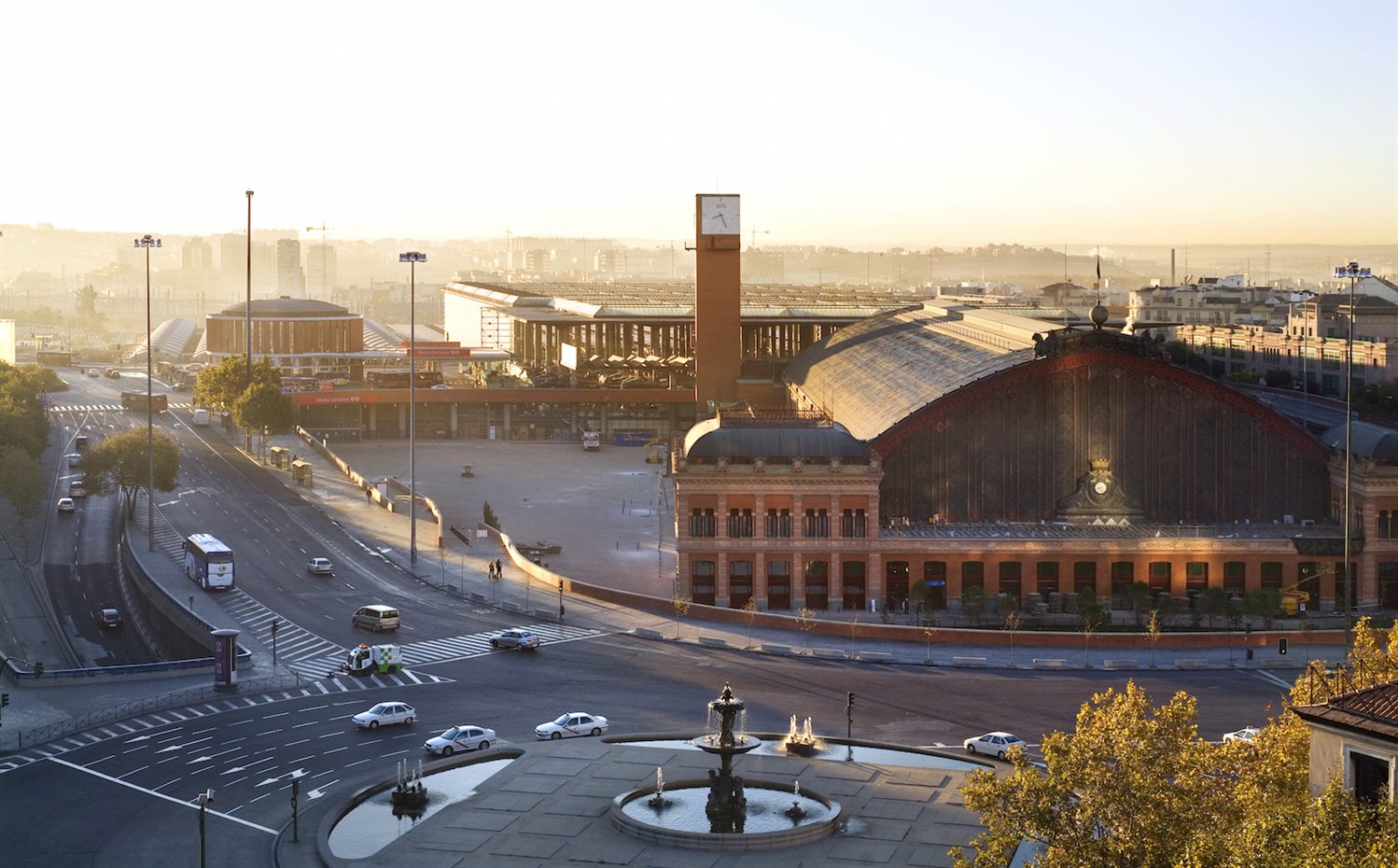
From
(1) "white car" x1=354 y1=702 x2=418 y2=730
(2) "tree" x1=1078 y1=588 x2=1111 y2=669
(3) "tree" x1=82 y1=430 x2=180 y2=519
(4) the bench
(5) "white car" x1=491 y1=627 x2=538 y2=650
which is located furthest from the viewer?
(3) "tree" x1=82 y1=430 x2=180 y2=519

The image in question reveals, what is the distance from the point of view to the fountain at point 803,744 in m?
67.0

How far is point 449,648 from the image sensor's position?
9050 cm

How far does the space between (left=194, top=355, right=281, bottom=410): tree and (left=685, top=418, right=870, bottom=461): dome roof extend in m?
86.1

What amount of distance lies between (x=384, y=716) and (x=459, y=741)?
5895mm

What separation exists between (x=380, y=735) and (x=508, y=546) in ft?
151

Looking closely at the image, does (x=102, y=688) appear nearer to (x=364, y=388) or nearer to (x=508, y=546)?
(x=508, y=546)

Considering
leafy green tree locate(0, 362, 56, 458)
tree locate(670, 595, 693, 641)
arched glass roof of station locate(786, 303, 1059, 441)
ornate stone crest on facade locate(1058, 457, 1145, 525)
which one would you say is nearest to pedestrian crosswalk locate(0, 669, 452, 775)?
tree locate(670, 595, 693, 641)

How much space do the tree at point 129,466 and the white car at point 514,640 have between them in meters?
54.0

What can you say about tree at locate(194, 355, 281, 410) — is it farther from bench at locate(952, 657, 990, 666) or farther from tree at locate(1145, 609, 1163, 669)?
tree at locate(1145, 609, 1163, 669)

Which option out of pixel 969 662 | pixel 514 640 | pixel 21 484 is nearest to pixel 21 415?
pixel 21 484

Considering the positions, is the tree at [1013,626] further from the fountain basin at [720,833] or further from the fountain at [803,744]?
the fountain basin at [720,833]

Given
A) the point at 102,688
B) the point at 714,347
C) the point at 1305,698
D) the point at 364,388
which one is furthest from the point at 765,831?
the point at 364,388

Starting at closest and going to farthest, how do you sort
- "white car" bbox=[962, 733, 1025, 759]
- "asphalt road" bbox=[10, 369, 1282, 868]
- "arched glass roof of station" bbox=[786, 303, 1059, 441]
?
"asphalt road" bbox=[10, 369, 1282, 868], "white car" bbox=[962, 733, 1025, 759], "arched glass roof of station" bbox=[786, 303, 1059, 441]

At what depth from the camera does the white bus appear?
4173 inches
